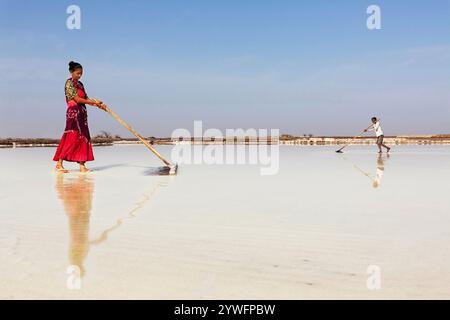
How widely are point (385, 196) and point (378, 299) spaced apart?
3543 millimetres

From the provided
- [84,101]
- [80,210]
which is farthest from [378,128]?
[80,210]

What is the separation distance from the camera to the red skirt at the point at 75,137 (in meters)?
8.80

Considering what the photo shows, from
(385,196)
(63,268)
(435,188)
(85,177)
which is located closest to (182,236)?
(63,268)

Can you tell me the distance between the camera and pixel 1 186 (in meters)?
6.60

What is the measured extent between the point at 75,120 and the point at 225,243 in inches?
262

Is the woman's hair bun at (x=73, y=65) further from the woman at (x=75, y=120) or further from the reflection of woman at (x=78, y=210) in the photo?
the reflection of woman at (x=78, y=210)

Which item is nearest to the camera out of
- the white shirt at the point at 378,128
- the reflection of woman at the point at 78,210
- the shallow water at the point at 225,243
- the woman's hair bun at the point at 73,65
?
the shallow water at the point at 225,243

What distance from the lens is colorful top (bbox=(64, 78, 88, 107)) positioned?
8.66 meters

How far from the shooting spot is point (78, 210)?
4406mm

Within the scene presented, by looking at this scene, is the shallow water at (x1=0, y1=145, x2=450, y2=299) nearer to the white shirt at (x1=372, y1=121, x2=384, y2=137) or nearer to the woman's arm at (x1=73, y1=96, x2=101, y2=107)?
the woman's arm at (x1=73, y1=96, x2=101, y2=107)

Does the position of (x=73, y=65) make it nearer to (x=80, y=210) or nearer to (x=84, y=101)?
(x=84, y=101)
